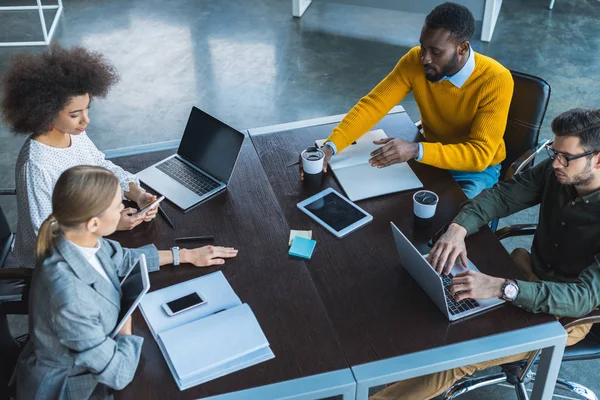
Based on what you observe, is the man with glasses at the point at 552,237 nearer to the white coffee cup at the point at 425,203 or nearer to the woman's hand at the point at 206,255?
the white coffee cup at the point at 425,203

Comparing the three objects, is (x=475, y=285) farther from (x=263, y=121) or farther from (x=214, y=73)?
(x=214, y=73)

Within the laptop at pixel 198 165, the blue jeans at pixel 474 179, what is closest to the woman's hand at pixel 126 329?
the laptop at pixel 198 165

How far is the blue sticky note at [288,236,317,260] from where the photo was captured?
233cm

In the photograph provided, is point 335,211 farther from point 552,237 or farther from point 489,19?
point 489,19

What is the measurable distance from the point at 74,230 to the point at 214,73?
3.69 metres

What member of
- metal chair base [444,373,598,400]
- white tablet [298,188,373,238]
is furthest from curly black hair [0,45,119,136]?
metal chair base [444,373,598,400]

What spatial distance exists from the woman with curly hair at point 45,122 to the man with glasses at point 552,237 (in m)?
1.12

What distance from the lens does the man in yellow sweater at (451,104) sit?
108 inches

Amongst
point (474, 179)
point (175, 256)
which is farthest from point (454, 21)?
point (175, 256)

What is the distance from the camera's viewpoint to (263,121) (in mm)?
4793

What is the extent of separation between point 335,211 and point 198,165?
0.62 metres

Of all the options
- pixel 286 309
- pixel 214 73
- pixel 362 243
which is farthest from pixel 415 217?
pixel 214 73

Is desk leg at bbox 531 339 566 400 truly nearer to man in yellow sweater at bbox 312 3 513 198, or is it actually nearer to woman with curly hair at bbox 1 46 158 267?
man in yellow sweater at bbox 312 3 513 198

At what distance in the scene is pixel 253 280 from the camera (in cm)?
225
